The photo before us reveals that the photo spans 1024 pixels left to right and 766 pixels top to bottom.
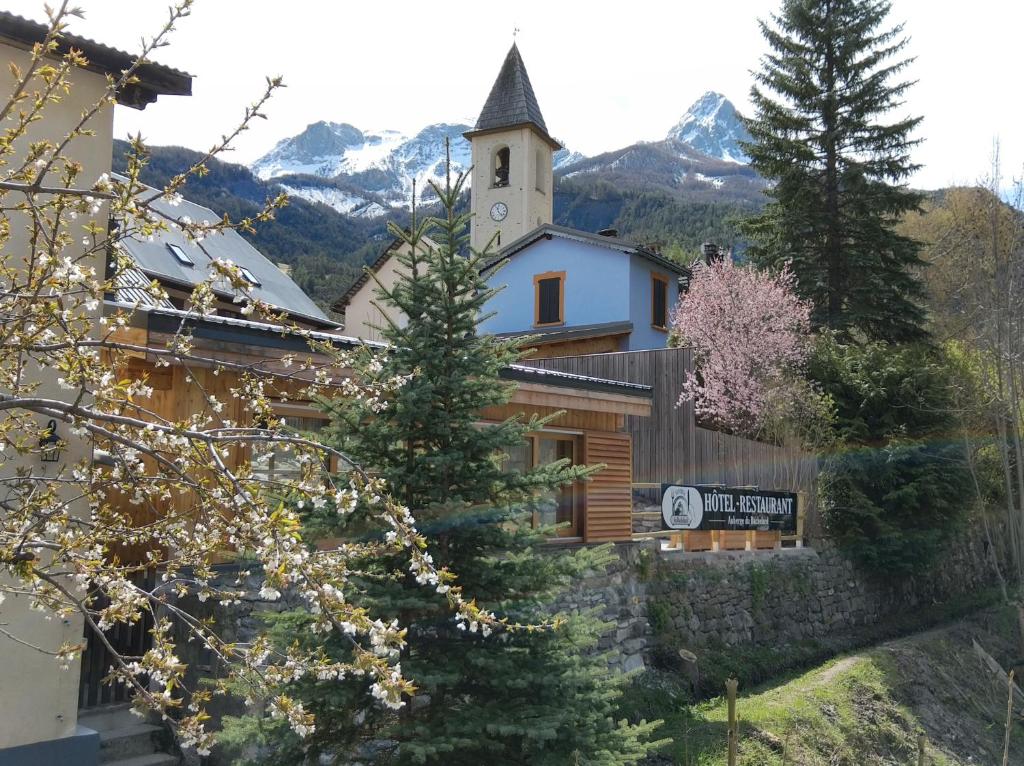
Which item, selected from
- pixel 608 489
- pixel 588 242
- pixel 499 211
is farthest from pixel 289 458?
pixel 499 211

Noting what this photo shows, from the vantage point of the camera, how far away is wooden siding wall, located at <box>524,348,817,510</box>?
18.8 meters

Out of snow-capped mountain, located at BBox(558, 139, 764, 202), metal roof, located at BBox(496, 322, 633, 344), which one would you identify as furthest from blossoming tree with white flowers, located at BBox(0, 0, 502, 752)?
snow-capped mountain, located at BBox(558, 139, 764, 202)

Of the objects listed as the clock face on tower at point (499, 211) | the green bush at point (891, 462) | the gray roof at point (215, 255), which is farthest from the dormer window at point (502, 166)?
the green bush at point (891, 462)

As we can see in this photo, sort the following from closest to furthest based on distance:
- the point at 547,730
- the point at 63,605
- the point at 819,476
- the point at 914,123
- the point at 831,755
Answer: the point at 63,605 < the point at 547,730 < the point at 831,755 < the point at 819,476 < the point at 914,123

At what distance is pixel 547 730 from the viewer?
5.96m

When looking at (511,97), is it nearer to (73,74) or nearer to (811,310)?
(811,310)

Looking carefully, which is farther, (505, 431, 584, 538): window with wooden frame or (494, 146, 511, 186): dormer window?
(494, 146, 511, 186): dormer window

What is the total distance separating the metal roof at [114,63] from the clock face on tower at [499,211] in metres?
32.3

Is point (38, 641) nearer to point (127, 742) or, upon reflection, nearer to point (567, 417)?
point (127, 742)

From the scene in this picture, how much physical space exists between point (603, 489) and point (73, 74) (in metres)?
8.29

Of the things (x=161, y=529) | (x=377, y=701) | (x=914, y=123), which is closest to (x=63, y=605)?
(x=161, y=529)

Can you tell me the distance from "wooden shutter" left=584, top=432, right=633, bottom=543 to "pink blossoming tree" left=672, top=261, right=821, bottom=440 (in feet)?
23.4

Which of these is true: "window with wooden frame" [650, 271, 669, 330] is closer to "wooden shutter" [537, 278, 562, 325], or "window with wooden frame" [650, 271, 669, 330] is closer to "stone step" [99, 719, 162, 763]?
"wooden shutter" [537, 278, 562, 325]

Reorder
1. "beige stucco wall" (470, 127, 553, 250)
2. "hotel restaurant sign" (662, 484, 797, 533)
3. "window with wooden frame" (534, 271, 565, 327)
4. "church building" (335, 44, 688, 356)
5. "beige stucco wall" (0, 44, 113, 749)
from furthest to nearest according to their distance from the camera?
"beige stucco wall" (470, 127, 553, 250), "window with wooden frame" (534, 271, 565, 327), "church building" (335, 44, 688, 356), "hotel restaurant sign" (662, 484, 797, 533), "beige stucco wall" (0, 44, 113, 749)
